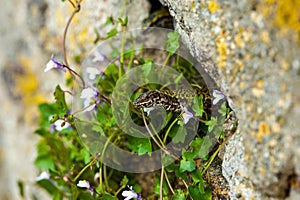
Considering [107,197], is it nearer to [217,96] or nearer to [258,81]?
[217,96]

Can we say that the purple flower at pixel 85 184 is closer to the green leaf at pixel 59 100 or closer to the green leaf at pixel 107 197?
the green leaf at pixel 107 197

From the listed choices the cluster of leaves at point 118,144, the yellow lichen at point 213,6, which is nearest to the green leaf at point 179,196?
the cluster of leaves at point 118,144

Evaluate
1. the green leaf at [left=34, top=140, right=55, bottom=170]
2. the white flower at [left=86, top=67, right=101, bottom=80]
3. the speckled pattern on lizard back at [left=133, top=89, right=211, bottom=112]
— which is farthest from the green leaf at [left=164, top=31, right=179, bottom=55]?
the green leaf at [left=34, top=140, right=55, bottom=170]

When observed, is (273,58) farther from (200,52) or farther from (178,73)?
(178,73)

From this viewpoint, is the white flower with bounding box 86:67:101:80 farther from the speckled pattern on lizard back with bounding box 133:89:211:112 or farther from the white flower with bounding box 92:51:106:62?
the speckled pattern on lizard back with bounding box 133:89:211:112

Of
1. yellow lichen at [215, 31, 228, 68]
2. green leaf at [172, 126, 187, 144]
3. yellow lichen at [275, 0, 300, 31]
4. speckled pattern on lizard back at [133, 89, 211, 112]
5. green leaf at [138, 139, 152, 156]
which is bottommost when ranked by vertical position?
green leaf at [138, 139, 152, 156]

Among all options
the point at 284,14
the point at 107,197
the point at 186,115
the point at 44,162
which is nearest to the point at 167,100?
the point at 186,115

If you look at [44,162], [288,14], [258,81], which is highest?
[288,14]
